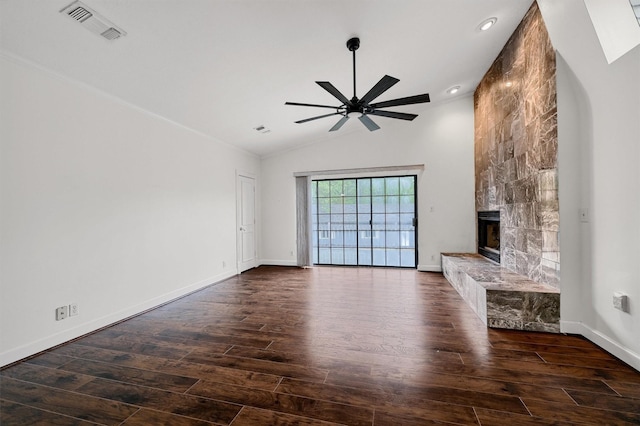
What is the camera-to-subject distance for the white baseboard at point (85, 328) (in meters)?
2.27

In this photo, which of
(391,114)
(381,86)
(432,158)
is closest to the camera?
(381,86)

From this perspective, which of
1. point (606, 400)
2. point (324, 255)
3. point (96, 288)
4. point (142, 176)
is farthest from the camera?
point (324, 255)

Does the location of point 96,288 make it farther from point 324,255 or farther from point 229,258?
point 324,255

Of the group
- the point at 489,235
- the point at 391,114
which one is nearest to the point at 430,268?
the point at 489,235

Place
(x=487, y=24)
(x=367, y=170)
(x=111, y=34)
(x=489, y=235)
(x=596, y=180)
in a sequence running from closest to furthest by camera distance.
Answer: (x=111, y=34), (x=596, y=180), (x=487, y=24), (x=489, y=235), (x=367, y=170)

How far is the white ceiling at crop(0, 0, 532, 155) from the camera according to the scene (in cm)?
214

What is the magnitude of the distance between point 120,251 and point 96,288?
459 millimetres

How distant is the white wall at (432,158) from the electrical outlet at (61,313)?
4.53 meters

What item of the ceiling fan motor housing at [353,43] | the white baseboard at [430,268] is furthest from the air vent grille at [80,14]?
the white baseboard at [430,268]

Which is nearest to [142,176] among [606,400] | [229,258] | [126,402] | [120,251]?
[120,251]

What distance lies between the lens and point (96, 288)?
9.58 ft

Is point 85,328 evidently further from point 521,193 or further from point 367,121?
point 521,193

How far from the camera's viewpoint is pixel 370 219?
20.2 ft

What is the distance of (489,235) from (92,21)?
576 centimetres
